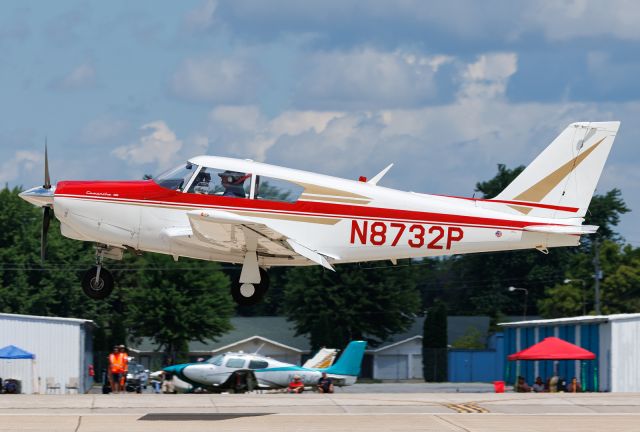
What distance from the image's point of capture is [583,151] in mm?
24000

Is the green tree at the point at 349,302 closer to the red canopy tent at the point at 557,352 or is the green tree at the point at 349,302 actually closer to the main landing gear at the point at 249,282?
the red canopy tent at the point at 557,352

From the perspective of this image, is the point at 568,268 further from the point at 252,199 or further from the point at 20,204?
the point at 252,199

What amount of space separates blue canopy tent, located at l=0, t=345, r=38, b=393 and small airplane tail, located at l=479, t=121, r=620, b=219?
964 inches

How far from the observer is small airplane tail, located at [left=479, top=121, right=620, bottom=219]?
941 inches

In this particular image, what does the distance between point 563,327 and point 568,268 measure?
4922 cm

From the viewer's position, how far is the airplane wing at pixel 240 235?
70.4 ft

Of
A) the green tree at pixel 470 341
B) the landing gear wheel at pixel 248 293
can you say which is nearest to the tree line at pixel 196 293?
the green tree at pixel 470 341

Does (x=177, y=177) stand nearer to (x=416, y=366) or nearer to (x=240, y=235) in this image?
(x=240, y=235)

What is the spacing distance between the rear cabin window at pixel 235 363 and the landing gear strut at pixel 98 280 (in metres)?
18.6

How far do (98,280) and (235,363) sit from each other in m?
19.0

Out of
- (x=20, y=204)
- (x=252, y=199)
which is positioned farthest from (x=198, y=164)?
(x=20, y=204)

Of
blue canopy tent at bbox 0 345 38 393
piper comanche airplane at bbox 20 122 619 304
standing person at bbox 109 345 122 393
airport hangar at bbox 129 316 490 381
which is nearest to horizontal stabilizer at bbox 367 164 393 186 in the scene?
piper comanche airplane at bbox 20 122 619 304

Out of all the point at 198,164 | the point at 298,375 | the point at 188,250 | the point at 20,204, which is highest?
the point at 20,204

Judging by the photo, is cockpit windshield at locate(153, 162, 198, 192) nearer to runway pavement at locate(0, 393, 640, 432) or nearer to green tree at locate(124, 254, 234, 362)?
runway pavement at locate(0, 393, 640, 432)
